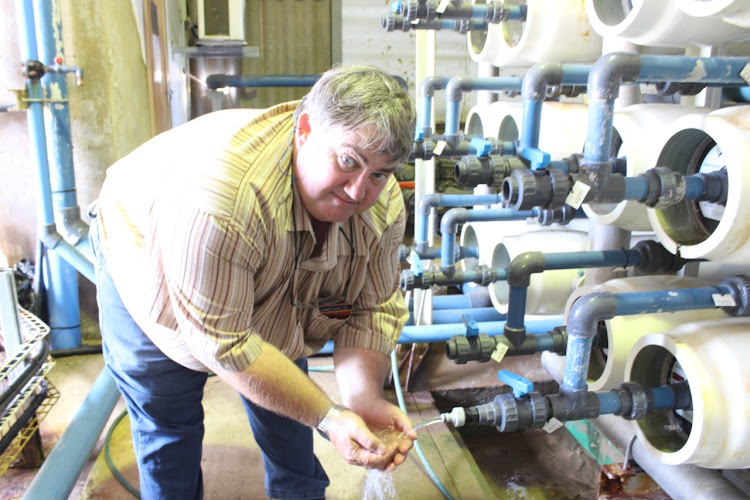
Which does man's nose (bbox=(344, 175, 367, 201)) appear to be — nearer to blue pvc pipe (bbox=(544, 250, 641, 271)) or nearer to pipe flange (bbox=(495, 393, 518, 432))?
pipe flange (bbox=(495, 393, 518, 432))

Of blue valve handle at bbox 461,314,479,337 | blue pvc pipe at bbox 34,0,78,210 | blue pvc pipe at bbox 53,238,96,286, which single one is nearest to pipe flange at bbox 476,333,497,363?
blue valve handle at bbox 461,314,479,337

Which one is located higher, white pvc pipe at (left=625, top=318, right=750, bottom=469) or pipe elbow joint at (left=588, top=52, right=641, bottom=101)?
pipe elbow joint at (left=588, top=52, right=641, bottom=101)

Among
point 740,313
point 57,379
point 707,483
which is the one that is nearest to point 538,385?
point 707,483

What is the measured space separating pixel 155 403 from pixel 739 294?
1254 mm

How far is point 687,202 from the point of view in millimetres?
1238

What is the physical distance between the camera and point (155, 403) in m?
1.35

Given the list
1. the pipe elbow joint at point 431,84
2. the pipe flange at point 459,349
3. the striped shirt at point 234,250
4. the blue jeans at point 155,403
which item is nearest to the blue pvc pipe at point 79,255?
the blue jeans at point 155,403

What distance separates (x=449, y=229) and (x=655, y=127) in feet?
2.68

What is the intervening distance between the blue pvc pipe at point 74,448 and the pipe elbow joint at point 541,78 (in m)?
1.47

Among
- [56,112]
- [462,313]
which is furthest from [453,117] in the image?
[56,112]

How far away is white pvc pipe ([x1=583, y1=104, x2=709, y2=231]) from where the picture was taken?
47.8 inches

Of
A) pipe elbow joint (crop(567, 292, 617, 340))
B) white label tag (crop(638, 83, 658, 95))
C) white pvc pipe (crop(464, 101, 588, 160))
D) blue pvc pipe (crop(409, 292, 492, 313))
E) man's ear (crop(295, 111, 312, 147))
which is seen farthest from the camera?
blue pvc pipe (crop(409, 292, 492, 313))

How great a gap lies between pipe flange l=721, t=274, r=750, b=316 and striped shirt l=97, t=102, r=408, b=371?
2.19 ft

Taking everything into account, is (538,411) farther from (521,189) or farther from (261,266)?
(261,266)
